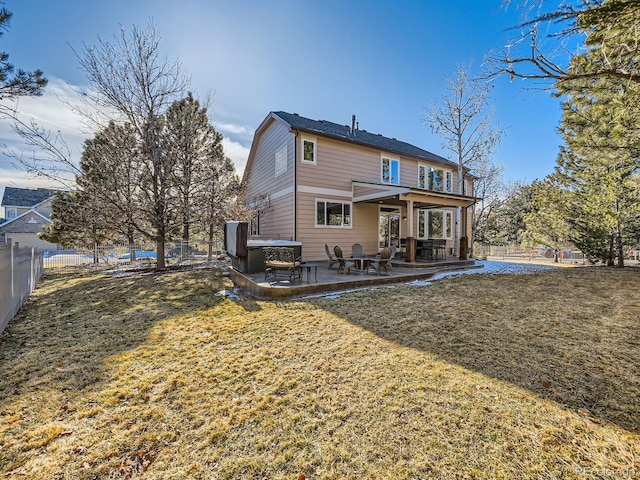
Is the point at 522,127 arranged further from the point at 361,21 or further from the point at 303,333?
the point at 303,333

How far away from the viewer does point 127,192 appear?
36.0 ft

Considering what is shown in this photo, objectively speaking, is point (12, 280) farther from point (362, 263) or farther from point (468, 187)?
point (468, 187)

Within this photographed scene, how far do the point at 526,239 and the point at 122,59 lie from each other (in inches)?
817

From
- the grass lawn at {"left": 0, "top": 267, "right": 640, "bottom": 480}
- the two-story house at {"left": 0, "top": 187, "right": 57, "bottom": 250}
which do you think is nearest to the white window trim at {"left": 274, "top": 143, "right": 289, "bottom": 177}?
the grass lawn at {"left": 0, "top": 267, "right": 640, "bottom": 480}

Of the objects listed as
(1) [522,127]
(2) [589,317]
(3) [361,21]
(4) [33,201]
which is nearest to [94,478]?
(2) [589,317]

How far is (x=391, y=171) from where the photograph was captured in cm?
1439

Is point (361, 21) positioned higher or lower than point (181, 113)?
higher

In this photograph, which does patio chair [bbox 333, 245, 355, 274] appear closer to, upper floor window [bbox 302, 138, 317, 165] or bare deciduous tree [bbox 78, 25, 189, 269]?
upper floor window [bbox 302, 138, 317, 165]

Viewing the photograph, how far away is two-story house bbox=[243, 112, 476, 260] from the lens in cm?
1173

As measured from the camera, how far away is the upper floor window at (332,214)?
12.3 m

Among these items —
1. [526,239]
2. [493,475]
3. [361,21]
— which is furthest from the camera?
[526,239]

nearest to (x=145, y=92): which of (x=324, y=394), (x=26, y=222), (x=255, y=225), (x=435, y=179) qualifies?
(x=255, y=225)

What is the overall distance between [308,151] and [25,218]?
105ft

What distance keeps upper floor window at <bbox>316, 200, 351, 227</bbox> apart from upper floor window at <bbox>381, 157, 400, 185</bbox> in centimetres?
293
